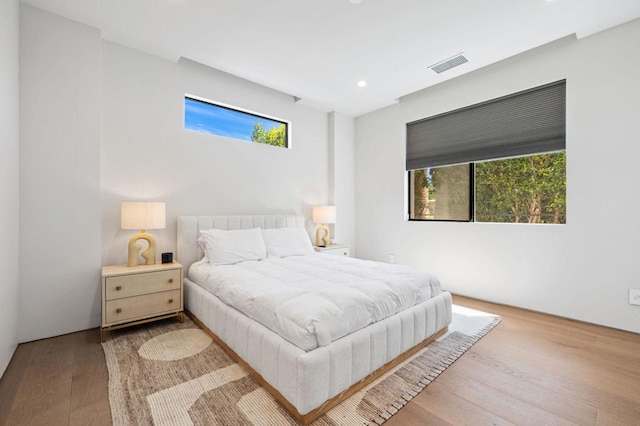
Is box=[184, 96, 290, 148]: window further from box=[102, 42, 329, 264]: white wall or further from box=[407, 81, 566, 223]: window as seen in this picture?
box=[407, 81, 566, 223]: window

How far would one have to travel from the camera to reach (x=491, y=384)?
Result: 1899 millimetres

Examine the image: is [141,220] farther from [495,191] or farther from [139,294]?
[495,191]

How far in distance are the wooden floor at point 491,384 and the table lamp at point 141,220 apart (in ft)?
2.54

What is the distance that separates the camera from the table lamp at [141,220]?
2682 mm

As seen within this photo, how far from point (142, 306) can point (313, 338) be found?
6.14 ft

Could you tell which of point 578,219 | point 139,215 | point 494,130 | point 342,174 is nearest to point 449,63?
point 494,130

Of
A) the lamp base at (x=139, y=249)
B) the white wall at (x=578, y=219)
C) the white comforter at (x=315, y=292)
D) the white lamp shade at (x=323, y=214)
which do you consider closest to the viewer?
the white comforter at (x=315, y=292)

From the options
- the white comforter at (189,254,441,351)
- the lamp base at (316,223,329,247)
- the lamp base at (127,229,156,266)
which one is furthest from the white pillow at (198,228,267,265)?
the lamp base at (316,223,329,247)

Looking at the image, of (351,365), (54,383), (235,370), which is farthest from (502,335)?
(54,383)

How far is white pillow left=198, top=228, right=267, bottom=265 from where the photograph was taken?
3040mm

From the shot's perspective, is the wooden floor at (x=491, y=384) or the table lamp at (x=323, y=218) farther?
the table lamp at (x=323, y=218)

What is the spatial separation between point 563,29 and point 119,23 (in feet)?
13.4

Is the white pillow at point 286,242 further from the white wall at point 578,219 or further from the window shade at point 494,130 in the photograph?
the window shade at point 494,130

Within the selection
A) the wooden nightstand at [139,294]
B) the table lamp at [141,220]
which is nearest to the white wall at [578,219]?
the wooden nightstand at [139,294]
